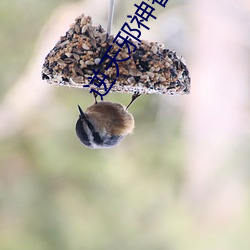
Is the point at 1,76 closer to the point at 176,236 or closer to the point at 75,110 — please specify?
the point at 75,110

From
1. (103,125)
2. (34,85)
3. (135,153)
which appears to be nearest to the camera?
(103,125)

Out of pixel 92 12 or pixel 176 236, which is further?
pixel 176 236

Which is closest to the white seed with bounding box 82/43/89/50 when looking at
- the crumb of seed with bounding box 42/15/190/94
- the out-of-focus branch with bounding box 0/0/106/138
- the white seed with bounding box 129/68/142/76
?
the crumb of seed with bounding box 42/15/190/94

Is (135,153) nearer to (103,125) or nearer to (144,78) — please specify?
(103,125)

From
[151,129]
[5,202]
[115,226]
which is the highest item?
[151,129]

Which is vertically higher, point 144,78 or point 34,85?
point 34,85

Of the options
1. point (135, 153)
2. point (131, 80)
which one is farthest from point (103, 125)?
point (135, 153)

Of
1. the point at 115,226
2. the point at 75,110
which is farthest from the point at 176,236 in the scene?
the point at 75,110
